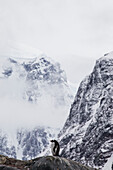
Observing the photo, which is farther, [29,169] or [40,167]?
[29,169]

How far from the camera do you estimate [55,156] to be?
23531 millimetres

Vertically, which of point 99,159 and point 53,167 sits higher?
point 53,167

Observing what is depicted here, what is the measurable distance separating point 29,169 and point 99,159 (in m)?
158

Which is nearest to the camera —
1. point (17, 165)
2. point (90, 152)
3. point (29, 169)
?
point (29, 169)

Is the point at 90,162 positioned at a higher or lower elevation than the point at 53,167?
lower

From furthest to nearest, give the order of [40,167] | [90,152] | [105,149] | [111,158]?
[90,152]
[105,149]
[111,158]
[40,167]

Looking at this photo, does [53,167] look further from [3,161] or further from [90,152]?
[90,152]

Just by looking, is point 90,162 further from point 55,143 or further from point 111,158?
point 55,143

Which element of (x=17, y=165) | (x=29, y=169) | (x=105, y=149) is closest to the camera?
(x=29, y=169)

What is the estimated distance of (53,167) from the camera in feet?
73.6

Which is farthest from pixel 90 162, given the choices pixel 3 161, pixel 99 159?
pixel 3 161

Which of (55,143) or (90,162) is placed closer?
(55,143)

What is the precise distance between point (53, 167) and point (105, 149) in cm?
16478

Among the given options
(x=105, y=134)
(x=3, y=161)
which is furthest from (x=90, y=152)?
(x=3, y=161)
